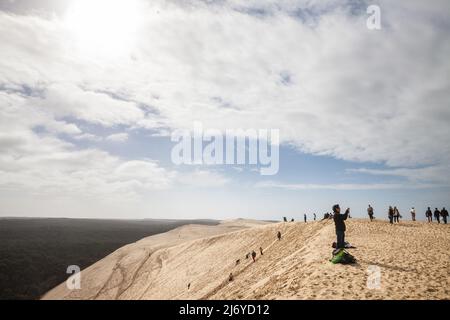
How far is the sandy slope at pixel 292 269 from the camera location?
12.7 metres

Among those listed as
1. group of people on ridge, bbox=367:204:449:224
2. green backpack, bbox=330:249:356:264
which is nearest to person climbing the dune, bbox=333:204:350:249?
green backpack, bbox=330:249:356:264

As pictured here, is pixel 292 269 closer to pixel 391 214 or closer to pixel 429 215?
pixel 391 214

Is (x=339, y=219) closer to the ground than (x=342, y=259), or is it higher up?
higher up

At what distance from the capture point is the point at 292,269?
17.4 m

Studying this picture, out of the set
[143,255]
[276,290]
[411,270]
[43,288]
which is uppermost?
[411,270]

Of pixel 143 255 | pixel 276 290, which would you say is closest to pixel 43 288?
pixel 143 255

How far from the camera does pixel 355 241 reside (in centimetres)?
2252

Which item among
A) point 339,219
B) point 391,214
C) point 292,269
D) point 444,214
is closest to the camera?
point 339,219

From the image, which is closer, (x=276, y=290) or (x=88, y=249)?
(x=276, y=290)

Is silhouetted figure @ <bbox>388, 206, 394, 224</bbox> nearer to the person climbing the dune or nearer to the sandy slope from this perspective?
the sandy slope

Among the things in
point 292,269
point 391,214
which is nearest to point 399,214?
point 391,214
